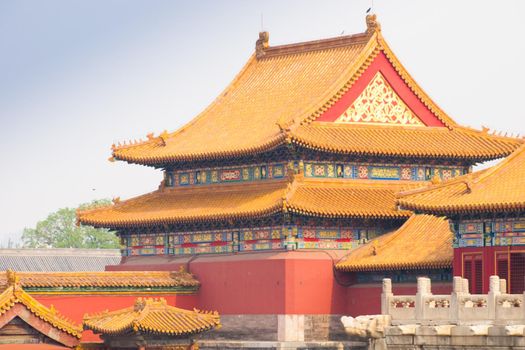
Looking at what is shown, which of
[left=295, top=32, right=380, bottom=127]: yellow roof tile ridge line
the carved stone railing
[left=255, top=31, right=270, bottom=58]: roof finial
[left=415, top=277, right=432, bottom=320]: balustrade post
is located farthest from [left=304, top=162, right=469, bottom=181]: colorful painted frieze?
[left=415, top=277, right=432, bottom=320]: balustrade post

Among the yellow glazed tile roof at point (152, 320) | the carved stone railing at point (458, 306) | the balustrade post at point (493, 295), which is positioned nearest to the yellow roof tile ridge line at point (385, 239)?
the yellow glazed tile roof at point (152, 320)

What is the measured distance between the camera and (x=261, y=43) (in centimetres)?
6738

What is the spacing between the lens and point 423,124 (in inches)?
2447

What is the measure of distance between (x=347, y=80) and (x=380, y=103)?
70.0 inches

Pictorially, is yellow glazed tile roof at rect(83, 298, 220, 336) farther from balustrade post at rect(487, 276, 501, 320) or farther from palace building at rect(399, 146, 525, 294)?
balustrade post at rect(487, 276, 501, 320)

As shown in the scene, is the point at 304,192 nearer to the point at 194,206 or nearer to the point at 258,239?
the point at 258,239

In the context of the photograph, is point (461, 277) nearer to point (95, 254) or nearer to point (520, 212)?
point (520, 212)

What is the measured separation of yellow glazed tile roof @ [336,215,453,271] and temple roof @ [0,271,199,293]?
19.6 ft

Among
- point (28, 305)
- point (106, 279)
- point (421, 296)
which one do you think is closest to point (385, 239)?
point (106, 279)

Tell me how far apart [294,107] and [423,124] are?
4.64m

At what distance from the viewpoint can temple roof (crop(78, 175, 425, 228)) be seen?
5747cm

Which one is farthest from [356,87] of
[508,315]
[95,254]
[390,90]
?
[95,254]

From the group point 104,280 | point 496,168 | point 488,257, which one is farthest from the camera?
point 104,280

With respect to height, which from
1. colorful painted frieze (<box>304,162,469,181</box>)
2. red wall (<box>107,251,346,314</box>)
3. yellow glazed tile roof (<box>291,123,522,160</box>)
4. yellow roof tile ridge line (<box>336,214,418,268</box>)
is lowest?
red wall (<box>107,251,346,314</box>)
